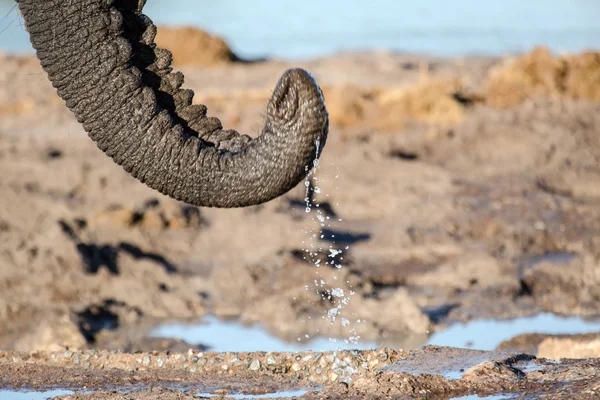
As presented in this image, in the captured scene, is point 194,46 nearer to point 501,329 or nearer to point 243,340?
point 243,340

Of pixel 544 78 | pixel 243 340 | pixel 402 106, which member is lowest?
pixel 243 340

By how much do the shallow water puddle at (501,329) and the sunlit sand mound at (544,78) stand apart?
28.1 ft

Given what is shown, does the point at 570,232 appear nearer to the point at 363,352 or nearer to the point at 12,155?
the point at 363,352

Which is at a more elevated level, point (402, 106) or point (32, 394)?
point (402, 106)

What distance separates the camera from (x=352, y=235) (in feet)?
35.6

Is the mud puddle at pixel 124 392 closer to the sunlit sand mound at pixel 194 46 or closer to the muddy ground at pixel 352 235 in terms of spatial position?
the muddy ground at pixel 352 235

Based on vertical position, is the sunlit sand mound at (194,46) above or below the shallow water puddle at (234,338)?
above

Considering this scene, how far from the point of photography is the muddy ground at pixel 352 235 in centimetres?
817

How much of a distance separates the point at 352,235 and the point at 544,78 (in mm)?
7299

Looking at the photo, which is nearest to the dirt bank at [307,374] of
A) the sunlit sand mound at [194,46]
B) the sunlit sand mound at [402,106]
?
the sunlit sand mound at [402,106]

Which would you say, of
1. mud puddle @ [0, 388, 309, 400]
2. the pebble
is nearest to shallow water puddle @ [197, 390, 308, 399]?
mud puddle @ [0, 388, 309, 400]

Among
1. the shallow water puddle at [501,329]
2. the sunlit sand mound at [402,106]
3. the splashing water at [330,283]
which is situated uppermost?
the sunlit sand mound at [402,106]

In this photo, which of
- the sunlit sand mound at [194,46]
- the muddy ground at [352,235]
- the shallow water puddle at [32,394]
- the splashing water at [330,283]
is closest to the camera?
the shallow water puddle at [32,394]

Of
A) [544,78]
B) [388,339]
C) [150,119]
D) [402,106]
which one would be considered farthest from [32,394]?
[544,78]
